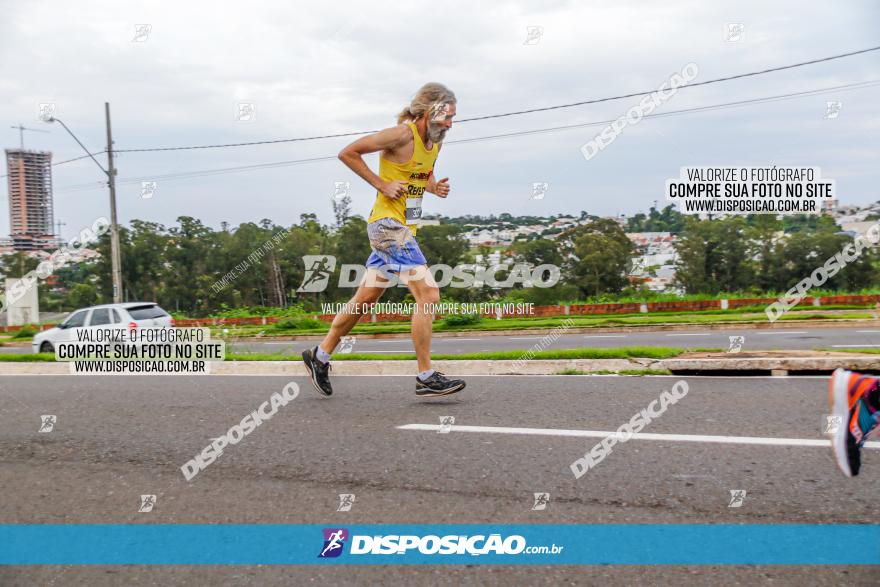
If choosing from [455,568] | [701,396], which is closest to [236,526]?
[455,568]

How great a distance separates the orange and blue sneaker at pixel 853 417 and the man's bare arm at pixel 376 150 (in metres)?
3.14

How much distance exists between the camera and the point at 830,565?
2.02 meters

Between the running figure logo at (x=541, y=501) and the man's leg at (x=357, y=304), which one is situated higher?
the man's leg at (x=357, y=304)

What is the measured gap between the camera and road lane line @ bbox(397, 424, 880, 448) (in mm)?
3373

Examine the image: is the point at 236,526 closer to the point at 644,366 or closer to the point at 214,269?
the point at 644,366

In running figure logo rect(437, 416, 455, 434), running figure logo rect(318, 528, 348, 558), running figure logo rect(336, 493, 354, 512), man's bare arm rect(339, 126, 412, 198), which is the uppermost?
man's bare arm rect(339, 126, 412, 198)

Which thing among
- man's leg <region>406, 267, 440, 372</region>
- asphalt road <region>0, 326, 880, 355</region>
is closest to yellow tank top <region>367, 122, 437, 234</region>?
man's leg <region>406, 267, 440, 372</region>

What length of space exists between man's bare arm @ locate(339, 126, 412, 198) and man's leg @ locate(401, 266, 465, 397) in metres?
0.61

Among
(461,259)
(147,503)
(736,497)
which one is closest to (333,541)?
(147,503)

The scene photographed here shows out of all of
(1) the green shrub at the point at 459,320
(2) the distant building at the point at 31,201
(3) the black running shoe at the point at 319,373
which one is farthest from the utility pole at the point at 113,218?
(2) the distant building at the point at 31,201

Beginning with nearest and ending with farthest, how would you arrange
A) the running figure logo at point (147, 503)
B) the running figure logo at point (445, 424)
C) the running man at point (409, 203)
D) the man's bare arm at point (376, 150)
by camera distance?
the running figure logo at point (147, 503) → the running figure logo at point (445, 424) → the man's bare arm at point (376, 150) → the running man at point (409, 203)

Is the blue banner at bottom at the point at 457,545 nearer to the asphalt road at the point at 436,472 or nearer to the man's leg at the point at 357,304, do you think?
the asphalt road at the point at 436,472

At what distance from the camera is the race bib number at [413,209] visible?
5055 mm

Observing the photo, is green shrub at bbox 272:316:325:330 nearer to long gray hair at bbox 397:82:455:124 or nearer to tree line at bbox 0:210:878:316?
tree line at bbox 0:210:878:316
